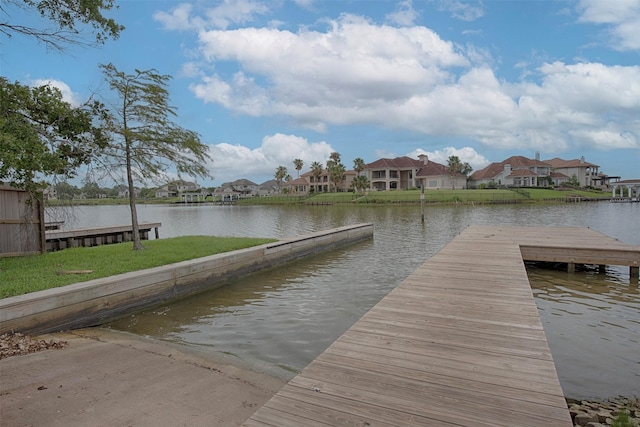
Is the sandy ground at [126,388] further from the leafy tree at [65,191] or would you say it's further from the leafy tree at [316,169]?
the leafy tree at [316,169]

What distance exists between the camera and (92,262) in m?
10.3

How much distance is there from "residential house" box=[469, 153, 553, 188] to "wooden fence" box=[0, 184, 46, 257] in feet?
270

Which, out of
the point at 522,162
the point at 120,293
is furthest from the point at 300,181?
the point at 120,293

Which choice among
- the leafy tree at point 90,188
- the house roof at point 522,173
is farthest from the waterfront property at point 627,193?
the leafy tree at point 90,188

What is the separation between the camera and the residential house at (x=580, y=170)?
90.9 meters

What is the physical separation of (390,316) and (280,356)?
75.7 inches

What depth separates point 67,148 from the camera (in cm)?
999

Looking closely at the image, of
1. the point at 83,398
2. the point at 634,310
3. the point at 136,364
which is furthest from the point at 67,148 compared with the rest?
the point at 634,310

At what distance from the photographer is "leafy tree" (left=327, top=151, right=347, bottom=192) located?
90688mm

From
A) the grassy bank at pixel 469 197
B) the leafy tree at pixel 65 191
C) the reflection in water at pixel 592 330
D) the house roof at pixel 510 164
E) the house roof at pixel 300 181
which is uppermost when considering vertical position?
the house roof at pixel 510 164

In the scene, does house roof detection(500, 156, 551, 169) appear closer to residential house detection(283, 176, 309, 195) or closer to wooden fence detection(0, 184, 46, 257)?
residential house detection(283, 176, 309, 195)

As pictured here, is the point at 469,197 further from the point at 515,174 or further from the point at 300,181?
the point at 300,181

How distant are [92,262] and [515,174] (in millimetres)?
86678

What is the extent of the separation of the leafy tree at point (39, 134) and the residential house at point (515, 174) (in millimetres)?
82126
